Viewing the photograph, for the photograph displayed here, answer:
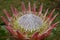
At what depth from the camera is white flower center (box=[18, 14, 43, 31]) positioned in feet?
8.41

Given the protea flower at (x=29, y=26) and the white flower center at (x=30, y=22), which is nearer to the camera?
the protea flower at (x=29, y=26)

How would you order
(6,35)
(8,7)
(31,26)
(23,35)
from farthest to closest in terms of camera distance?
(8,7)
(6,35)
(31,26)
(23,35)

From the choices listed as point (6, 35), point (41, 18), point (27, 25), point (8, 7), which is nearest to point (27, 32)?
point (27, 25)

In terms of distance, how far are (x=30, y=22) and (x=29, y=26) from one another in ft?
0.16

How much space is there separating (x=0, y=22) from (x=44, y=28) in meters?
0.97

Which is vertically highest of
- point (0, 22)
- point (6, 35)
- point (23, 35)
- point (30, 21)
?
point (0, 22)

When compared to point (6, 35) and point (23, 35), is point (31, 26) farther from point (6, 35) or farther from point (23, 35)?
point (6, 35)

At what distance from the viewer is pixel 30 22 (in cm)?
260

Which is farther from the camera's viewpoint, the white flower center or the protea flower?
the white flower center

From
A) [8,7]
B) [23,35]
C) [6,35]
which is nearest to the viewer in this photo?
[23,35]

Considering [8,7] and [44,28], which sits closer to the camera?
[44,28]

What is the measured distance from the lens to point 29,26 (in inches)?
101

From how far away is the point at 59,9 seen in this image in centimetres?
387

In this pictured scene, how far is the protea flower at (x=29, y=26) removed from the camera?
7.89 ft
